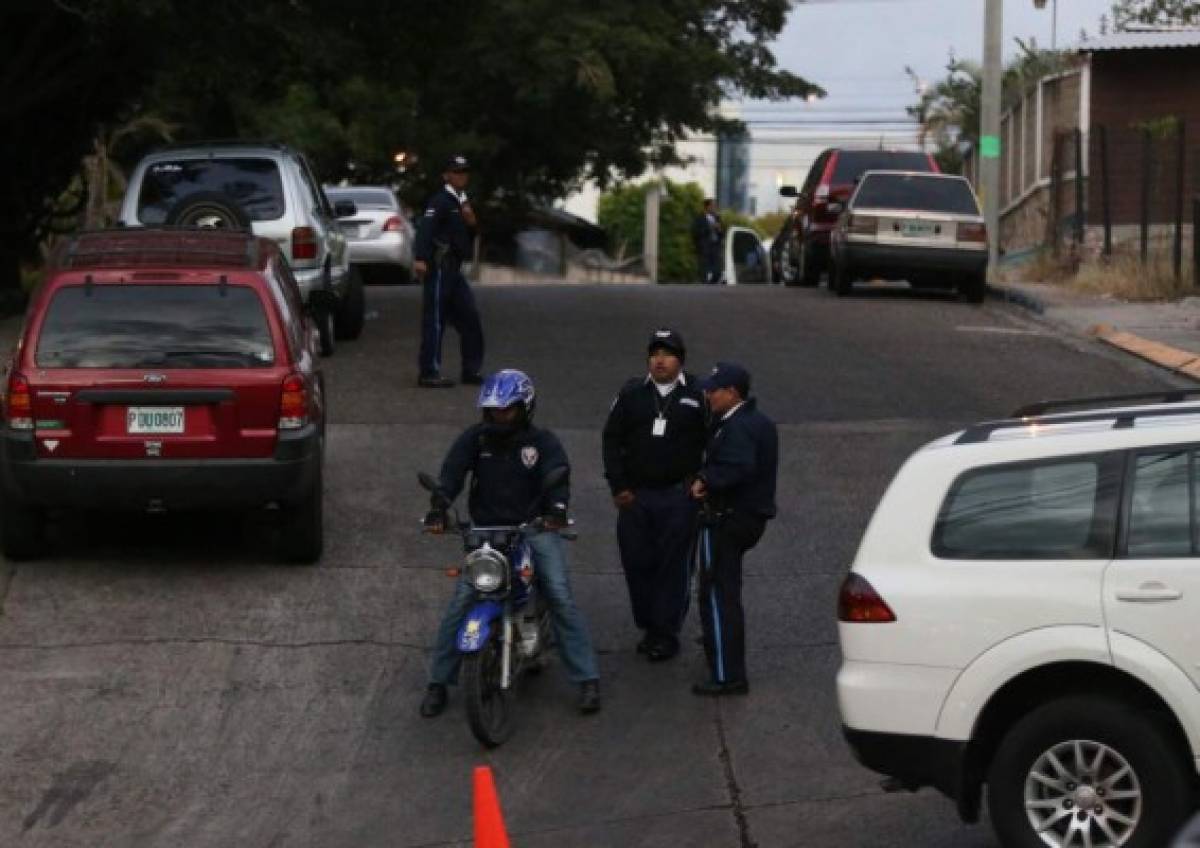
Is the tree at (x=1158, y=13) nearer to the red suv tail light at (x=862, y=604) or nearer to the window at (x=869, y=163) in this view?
the window at (x=869, y=163)

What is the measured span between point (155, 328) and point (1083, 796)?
20.5 ft

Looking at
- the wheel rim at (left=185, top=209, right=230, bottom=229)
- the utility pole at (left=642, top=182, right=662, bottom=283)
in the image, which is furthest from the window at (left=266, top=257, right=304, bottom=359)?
the utility pole at (left=642, top=182, right=662, bottom=283)

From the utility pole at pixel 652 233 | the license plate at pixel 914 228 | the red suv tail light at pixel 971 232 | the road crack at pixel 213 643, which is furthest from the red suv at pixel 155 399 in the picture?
the utility pole at pixel 652 233

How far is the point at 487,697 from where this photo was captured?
368 inches

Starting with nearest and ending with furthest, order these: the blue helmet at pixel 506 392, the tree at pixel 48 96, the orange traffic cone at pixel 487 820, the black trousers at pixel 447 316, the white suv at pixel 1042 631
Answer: the orange traffic cone at pixel 487 820, the white suv at pixel 1042 631, the blue helmet at pixel 506 392, the black trousers at pixel 447 316, the tree at pixel 48 96

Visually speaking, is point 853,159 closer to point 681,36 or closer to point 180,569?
point 681,36

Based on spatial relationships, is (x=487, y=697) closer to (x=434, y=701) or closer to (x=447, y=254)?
(x=434, y=701)

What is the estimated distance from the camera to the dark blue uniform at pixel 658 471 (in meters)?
10.4

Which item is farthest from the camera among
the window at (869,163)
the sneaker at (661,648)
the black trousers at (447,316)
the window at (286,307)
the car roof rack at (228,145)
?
the window at (869,163)

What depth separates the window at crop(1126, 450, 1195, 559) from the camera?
708 centimetres

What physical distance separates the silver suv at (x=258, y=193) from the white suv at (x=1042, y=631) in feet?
35.0

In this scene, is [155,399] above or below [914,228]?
below

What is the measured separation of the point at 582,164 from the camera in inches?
1892

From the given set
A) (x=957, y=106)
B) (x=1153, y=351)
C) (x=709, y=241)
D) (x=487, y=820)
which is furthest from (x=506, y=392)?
(x=957, y=106)
